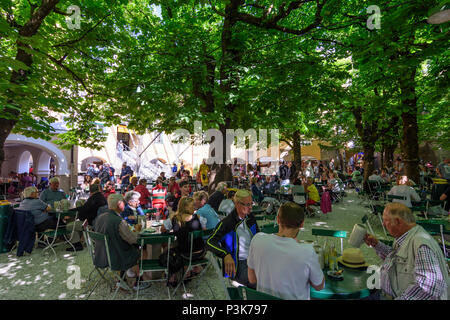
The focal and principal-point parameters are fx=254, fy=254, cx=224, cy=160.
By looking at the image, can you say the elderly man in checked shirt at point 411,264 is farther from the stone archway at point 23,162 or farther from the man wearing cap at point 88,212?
the stone archway at point 23,162

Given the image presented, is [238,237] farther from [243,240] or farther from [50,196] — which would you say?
[50,196]

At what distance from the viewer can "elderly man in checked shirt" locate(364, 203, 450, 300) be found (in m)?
1.88

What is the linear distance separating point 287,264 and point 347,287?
0.95 m

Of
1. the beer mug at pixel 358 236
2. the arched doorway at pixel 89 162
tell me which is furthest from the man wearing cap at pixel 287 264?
the arched doorway at pixel 89 162

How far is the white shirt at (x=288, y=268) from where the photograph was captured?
183 centimetres

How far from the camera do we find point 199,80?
587 centimetres

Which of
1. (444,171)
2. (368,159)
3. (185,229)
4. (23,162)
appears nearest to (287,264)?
(185,229)

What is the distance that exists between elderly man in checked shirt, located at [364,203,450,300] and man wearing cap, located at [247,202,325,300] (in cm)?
77

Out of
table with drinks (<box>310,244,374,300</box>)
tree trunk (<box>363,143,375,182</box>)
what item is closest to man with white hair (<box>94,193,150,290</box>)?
table with drinks (<box>310,244,374,300</box>)

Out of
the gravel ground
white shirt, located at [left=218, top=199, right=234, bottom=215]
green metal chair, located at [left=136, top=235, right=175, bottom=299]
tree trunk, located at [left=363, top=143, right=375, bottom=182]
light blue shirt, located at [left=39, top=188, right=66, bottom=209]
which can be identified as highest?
tree trunk, located at [left=363, top=143, right=375, bottom=182]

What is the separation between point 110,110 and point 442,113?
17.0 meters

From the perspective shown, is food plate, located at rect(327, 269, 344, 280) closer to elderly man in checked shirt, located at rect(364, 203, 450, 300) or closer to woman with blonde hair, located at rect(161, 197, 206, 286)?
elderly man in checked shirt, located at rect(364, 203, 450, 300)
